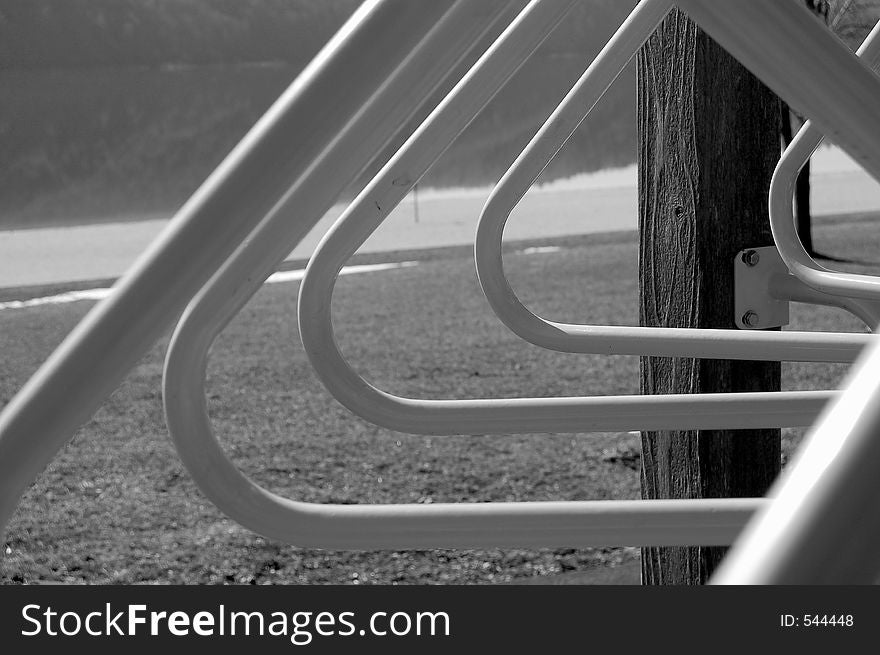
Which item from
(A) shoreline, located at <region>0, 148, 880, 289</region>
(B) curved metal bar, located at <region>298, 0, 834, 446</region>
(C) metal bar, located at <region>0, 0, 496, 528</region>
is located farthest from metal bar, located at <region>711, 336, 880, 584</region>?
(A) shoreline, located at <region>0, 148, 880, 289</region>

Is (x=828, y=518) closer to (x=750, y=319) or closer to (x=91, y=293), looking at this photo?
(x=750, y=319)

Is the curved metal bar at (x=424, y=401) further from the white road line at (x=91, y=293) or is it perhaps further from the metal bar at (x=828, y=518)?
the white road line at (x=91, y=293)

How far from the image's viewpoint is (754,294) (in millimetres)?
1082

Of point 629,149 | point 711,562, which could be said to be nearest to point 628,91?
point 629,149

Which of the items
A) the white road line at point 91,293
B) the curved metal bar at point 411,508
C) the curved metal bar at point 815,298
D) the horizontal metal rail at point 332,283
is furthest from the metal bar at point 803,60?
the white road line at point 91,293

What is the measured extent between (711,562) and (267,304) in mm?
5157

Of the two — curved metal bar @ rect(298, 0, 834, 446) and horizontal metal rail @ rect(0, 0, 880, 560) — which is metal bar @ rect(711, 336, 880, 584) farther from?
curved metal bar @ rect(298, 0, 834, 446)

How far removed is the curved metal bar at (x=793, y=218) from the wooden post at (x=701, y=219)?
26 cm

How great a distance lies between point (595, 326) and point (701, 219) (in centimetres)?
52

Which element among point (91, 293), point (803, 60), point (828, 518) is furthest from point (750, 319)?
point (91, 293)

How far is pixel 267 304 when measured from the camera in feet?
19.9

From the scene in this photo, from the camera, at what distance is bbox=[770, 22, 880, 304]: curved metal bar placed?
0.64 metres

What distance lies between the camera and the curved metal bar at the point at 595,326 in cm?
61

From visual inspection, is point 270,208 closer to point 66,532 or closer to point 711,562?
point 711,562
